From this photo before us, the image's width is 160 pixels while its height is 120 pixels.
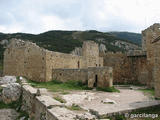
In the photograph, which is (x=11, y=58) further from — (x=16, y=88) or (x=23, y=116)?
(x=23, y=116)

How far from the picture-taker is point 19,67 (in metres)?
18.5

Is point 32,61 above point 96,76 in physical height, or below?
above

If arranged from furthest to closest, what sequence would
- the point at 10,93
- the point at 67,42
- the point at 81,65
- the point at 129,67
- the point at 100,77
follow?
1. the point at 67,42
2. the point at 129,67
3. the point at 81,65
4. the point at 100,77
5. the point at 10,93

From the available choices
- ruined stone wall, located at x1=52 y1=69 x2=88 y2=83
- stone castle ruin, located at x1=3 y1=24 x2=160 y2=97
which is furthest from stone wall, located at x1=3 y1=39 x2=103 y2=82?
ruined stone wall, located at x1=52 y1=69 x2=88 y2=83

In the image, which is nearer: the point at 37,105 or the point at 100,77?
the point at 37,105

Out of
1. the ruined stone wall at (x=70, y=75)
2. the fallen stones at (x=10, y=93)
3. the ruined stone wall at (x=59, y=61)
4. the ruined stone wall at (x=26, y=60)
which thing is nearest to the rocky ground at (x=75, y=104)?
the fallen stones at (x=10, y=93)

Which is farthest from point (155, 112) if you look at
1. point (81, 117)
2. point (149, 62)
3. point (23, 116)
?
point (149, 62)

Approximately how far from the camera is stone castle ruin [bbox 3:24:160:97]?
15.2 m

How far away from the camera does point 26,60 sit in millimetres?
18219

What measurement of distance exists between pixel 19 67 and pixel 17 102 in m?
7.44

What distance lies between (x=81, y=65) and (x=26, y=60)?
23.2ft

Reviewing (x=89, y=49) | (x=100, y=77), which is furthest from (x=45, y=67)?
(x=89, y=49)

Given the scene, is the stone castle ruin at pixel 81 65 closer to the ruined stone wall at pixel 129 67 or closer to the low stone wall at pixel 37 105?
the ruined stone wall at pixel 129 67

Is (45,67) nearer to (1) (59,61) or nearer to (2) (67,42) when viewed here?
(1) (59,61)
